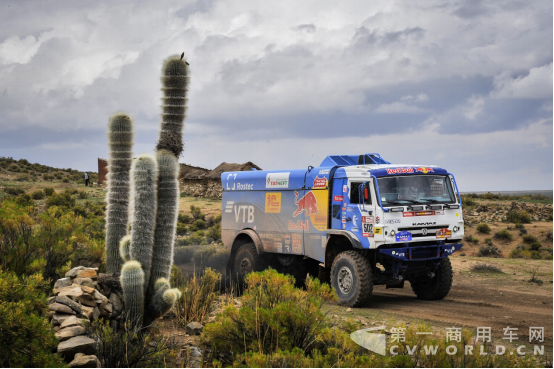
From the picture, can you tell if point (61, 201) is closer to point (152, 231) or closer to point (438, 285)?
point (152, 231)

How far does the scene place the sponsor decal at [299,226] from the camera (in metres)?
13.4

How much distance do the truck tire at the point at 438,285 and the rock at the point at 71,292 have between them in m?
8.46

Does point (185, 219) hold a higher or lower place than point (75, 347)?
higher

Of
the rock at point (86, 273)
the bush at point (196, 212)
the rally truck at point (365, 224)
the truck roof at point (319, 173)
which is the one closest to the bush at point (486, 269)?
the rally truck at point (365, 224)

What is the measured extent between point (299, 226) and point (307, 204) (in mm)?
666

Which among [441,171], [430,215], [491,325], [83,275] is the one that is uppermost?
[441,171]

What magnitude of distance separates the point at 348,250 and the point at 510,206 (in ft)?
122

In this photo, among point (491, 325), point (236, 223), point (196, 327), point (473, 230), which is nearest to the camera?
point (196, 327)

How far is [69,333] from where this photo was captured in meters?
7.25

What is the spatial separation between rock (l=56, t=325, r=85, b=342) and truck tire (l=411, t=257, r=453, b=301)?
8694 mm

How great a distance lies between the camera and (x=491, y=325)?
32.7 feet

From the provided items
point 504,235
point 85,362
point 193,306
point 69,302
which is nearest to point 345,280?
point 193,306

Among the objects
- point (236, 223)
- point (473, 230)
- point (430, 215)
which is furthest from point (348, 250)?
point (473, 230)

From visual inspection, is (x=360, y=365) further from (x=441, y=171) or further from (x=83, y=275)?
(x=441, y=171)
